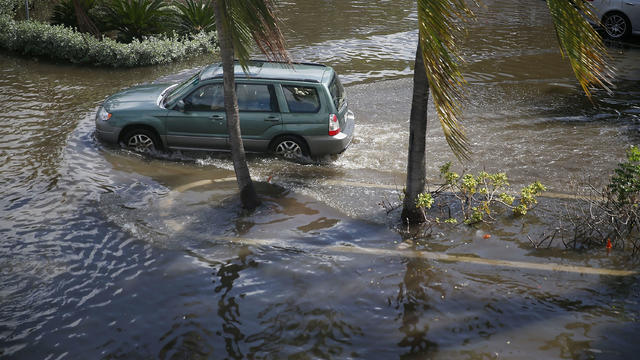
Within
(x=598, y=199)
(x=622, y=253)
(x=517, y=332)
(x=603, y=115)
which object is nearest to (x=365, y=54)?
(x=603, y=115)

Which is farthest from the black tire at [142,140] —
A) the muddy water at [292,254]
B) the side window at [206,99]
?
the side window at [206,99]

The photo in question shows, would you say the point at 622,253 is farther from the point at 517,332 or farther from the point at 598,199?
the point at 517,332

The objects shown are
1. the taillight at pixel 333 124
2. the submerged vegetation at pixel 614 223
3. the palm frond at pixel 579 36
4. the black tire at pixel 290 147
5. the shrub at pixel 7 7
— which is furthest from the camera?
the shrub at pixel 7 7

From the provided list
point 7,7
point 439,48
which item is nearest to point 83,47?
point 7,7

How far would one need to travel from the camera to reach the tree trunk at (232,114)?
26.2ft

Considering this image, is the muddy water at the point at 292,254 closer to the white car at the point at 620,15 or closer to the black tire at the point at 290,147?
the black tire at the point at 290,147

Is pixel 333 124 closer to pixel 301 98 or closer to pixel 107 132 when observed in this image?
pixel 301 98

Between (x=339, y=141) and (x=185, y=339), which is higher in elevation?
(x=339, y=141)

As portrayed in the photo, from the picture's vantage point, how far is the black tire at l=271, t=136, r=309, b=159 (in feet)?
35.4

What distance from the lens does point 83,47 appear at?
16047 mm

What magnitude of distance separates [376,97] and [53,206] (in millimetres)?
7464

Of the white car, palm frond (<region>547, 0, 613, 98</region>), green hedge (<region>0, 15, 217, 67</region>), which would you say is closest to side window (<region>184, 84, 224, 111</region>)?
palm frond (<region>547, 0, 613, 98</region>)

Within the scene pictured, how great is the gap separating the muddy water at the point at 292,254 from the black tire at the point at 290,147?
8.6 inches

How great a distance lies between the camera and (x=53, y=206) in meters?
9.02
